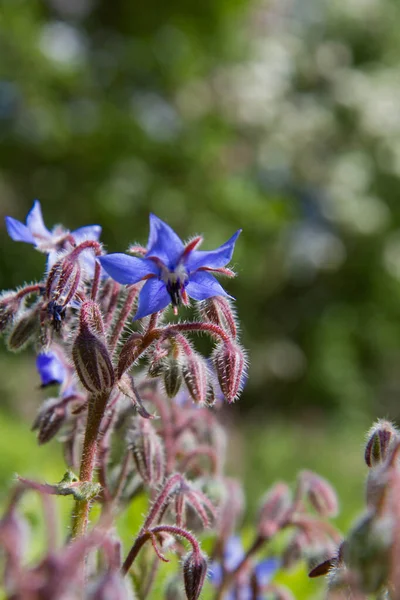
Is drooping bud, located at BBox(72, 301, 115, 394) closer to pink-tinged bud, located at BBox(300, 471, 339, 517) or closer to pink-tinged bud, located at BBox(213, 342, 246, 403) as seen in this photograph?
pink-tinged bud, located at BBox(213, 342, 246, 403)

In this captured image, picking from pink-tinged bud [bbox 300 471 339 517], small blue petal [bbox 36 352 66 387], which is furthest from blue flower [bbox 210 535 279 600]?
small blue petal [bbox 36 352 66 387]

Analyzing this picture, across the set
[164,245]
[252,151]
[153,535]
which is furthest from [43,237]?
[252,151]

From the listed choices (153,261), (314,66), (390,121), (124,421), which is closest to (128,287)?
(153,261)

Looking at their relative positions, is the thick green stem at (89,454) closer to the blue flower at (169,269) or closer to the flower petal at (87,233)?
the blue flower at (169,269)

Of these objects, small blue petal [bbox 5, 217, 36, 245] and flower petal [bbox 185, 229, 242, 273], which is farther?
small blue petal [bbox 5, 217, 36, 245]

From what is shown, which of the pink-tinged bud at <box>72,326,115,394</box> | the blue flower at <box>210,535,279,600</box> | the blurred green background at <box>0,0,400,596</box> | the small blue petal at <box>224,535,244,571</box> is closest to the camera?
the pink-tinged bud at <box>72,326,115,394</box>

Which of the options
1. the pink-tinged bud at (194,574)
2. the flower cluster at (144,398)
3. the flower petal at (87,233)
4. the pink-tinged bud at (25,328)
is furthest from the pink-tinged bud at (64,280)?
the pink-tinged bud at (194,574)
